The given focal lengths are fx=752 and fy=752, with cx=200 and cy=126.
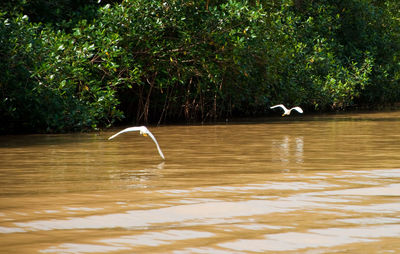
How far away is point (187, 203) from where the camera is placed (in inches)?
188

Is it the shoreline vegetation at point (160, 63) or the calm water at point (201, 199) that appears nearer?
the calm water at point (201, 199)

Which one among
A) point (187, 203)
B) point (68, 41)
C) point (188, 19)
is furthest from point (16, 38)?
point (187, 203)

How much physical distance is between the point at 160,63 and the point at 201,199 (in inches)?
392

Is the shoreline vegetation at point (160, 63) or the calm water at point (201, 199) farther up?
the shoreline vegetation at point (160, 63)

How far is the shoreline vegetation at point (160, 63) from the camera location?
39.7ft

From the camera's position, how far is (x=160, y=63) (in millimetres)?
14703

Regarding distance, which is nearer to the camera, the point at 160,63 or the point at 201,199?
the point at 201,199

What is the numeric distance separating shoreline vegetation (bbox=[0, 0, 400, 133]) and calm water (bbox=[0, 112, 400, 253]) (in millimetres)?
2801

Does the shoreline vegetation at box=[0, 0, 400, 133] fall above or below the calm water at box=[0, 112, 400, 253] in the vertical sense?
above

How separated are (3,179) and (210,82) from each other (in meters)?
9.86

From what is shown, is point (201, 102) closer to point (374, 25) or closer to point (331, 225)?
point (374, 25)

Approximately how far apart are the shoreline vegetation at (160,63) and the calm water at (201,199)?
2.80 m

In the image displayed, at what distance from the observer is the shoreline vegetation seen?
12.1m

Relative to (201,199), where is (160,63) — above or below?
above
